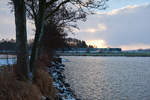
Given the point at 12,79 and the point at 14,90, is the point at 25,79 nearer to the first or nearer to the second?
the point at 12,79

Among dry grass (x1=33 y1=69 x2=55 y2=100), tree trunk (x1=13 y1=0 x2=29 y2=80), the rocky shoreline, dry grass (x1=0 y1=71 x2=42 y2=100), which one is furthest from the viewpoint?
the rocky shoreline

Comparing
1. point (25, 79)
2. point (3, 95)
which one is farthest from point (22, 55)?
point (3, 95)

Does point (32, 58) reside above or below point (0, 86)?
above

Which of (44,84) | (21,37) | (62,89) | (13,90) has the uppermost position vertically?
(21,37)

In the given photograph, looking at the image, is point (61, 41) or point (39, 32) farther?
point (61, 41)

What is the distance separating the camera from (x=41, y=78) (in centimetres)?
916

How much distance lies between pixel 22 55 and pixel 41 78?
2.28 metres

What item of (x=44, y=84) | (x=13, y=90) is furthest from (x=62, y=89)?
(x=13, y=90)

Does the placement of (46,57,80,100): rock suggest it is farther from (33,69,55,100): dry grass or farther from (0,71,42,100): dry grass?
(0,71,42,100): dry grass

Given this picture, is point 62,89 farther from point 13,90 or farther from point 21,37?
point 13,90

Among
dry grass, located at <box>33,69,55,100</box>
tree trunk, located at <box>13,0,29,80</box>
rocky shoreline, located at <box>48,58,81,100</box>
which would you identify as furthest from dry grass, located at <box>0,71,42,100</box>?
rocky shoreline, located at <box>48,58,81,100</box>

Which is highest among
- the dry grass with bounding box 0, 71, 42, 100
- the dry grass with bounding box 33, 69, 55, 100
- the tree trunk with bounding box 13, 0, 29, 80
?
the tree trunk with bounding box 13, 0, 29, 80

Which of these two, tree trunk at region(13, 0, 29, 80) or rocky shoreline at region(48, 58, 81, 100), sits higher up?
tree trunk at region(13, 0, 29, 80)

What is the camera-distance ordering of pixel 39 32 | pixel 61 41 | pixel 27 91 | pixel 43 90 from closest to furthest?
1. pixel 27 91
2. pixel 39 32
3. pixel 43 90
4. pixel 61 41
